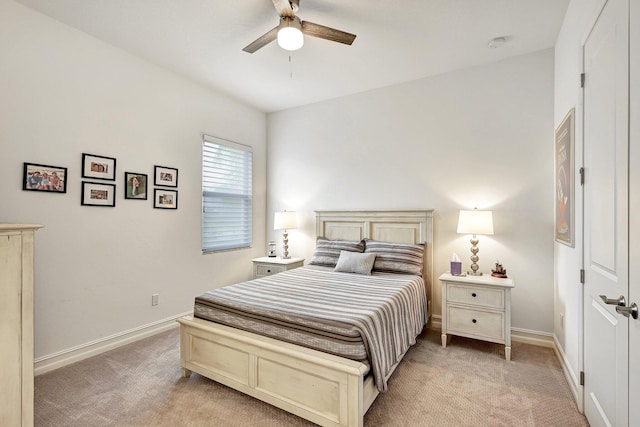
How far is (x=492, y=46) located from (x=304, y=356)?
10.3 feet

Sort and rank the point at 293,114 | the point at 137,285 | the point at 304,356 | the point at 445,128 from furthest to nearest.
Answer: the point at 293,114 < the point at 445,128 < the point at 137,285 < the point at 304,356

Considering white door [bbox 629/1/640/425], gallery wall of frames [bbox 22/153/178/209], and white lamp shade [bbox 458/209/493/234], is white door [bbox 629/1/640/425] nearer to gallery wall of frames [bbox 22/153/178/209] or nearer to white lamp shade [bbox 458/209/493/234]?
white lamp shade [bbox 458/209/493/234]

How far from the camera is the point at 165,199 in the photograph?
133 inches

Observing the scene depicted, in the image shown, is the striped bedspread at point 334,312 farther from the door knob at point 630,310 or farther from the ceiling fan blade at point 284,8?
the ceiling fan blade at point 284,8

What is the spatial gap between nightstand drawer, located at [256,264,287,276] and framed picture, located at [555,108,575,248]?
9.44 ft

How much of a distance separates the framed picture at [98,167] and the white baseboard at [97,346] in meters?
1.49

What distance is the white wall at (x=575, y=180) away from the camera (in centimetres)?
199

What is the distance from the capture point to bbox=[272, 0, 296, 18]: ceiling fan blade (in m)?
2.06

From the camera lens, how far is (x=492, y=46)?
288 centimetres

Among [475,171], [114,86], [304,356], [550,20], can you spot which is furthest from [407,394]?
[114,86]

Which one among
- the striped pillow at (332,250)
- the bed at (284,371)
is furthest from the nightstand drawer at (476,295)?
the striped pillow at (332,250)

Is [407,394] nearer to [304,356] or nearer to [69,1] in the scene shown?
[304,356]

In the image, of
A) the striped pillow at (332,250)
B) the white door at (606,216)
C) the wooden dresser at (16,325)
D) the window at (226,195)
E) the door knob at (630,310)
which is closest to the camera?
the door knob at (630,310)

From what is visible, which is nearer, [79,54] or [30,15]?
[30,15]
